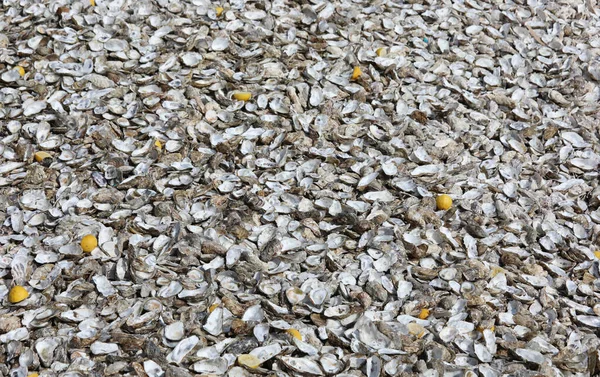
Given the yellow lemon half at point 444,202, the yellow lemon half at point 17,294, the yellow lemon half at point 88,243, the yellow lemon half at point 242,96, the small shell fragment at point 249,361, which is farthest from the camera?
the yellow lemon half at point 242,96

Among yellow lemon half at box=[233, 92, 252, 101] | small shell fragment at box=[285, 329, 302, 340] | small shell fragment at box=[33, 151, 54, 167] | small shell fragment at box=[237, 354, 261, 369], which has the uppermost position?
yellow lemon half at box=[233, 92, 252, 101]

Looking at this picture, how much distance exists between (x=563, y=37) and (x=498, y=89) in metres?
0.55

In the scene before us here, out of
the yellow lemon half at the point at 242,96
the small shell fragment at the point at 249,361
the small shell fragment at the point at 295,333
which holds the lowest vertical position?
the small shell fragment at the point at 249,361

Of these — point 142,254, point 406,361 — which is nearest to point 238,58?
point 142,254

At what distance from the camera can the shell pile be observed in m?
1.81

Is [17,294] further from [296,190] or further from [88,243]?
[296,190]

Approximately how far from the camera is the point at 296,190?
2162 mm

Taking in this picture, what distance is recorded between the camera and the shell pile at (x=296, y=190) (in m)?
1.81

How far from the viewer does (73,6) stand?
2.71 meters

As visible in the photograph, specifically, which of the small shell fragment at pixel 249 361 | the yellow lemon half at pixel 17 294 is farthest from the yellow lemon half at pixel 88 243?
the small shell fragment at pixel 249 361

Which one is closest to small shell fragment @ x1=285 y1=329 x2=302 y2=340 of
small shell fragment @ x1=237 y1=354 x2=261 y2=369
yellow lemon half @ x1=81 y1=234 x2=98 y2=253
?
small shell fragment @ x1=237 y1=354 x2=261 y2=369

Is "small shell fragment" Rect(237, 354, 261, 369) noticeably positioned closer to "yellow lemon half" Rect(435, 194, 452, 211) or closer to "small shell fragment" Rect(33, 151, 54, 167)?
"yellow lemon half" Rect(435, 194, 452, 211)

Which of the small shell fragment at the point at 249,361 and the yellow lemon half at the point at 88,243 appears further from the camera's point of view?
the yellow lemon half at the point at 88,243

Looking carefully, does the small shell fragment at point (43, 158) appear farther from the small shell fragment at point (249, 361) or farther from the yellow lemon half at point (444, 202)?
the yellow lemon half at point (444, 202)
